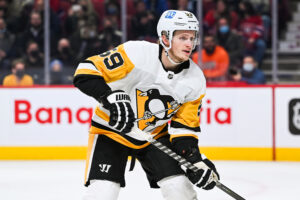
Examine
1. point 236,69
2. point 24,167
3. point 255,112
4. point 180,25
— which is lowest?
point 24,167

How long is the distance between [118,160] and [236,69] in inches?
137

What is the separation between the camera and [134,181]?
4691 mm

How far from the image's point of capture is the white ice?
4219mm

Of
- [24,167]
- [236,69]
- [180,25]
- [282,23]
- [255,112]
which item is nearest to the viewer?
[180,25]

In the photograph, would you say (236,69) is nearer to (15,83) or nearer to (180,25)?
(15,83)

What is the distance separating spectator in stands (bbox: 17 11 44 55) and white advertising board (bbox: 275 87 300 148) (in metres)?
2.34

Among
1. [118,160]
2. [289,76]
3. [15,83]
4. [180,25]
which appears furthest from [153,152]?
[289,76]

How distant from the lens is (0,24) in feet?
20.9

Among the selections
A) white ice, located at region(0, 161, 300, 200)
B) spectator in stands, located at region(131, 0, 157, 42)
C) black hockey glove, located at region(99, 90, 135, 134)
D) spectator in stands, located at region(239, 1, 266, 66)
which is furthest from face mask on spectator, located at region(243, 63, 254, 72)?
black hockey glove, located at region(99, 90, 135, 134)

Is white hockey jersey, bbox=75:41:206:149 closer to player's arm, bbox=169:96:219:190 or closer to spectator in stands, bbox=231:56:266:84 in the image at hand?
player's arm, bbox=169:96:219:190

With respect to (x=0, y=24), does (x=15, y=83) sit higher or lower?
lower

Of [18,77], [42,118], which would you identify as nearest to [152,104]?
[42,118]

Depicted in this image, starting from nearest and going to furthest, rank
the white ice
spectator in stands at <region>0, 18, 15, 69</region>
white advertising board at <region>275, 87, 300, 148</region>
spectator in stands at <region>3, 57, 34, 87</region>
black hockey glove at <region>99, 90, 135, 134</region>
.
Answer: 1. black hockey glove at <region>99, 90, 135, 134</region>
2. the white ice
3. white advertising board at <region>275, 87, 300, 148</region>
4. spectator in stands at <region>3, 57, 34, 87</region>
5. spectator in stands at <region>0, 18, 15, 69</region>

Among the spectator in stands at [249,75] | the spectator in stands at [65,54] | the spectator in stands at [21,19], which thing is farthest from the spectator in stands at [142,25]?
the spectator in stands at [21,19]
